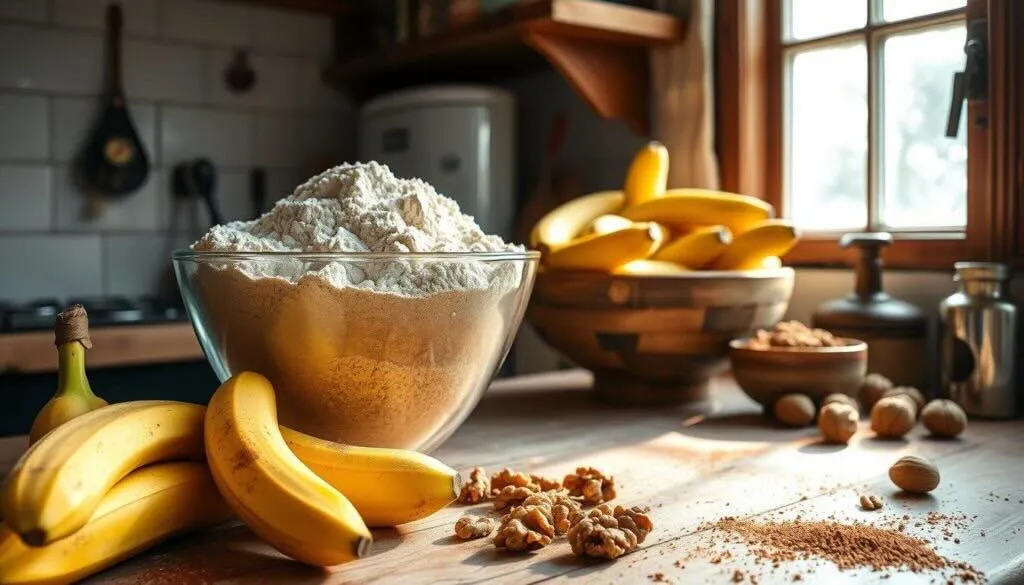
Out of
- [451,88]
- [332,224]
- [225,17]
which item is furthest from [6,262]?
[332,224]

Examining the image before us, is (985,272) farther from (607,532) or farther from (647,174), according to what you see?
(607,532)

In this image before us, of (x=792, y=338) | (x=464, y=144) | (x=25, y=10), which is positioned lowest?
(x=792, y=338)

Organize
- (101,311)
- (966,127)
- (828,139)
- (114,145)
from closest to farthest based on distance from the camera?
(966,127) → (828,139) → (101,311) → (114,145)

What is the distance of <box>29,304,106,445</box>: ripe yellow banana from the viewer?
0.61 metres

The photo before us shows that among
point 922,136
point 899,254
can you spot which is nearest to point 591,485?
point 899,254

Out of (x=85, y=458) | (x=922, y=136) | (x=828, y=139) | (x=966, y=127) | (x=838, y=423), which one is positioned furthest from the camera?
(x=828, y=139)

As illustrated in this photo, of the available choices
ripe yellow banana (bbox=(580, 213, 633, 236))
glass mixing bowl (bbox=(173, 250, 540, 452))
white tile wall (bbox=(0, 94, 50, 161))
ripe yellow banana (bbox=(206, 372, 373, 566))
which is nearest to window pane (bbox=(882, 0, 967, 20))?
ripe yellow banana (bbox=(580, 213, 633, 236))

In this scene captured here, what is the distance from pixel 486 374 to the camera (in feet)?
2.32

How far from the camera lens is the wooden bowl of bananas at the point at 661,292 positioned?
3.35 ft

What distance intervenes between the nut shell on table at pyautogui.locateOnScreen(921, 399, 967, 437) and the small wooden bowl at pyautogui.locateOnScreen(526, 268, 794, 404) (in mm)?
230

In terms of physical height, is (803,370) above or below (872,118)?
below

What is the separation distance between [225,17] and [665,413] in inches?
62.1

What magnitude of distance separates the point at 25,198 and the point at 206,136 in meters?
0.41

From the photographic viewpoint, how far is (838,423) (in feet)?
2.82
